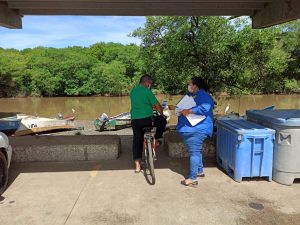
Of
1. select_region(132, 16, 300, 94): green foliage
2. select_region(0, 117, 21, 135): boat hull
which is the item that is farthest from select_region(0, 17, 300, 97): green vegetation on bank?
select_region(0, 117, 21, 135): boat hull

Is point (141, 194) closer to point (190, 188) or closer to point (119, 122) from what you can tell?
point (190, 188)

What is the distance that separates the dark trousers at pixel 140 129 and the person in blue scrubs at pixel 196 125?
75cm

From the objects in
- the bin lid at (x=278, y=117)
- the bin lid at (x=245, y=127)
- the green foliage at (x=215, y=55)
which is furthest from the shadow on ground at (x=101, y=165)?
the green foliage at (x=215, y=55)

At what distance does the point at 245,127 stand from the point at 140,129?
1.78m

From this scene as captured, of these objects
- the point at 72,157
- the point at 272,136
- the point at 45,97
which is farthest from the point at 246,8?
the point at 45,97

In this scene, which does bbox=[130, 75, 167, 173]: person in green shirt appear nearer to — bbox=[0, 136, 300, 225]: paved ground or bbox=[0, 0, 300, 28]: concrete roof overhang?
bbox=[0, 136, 300, 225]: paved ground

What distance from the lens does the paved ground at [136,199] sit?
423 cm

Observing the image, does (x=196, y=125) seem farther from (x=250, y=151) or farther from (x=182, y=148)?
(x=182, y=148)

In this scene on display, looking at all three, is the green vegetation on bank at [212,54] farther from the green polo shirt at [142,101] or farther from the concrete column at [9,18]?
the green polo shirt at [142,101]

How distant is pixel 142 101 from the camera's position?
18.8ft

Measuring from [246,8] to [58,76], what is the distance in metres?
49.8

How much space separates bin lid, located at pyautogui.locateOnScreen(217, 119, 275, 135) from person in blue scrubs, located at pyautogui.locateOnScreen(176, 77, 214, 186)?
53cm

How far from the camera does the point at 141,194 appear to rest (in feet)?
16.4

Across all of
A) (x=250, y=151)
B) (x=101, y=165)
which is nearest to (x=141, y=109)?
(x=101, y=165)
